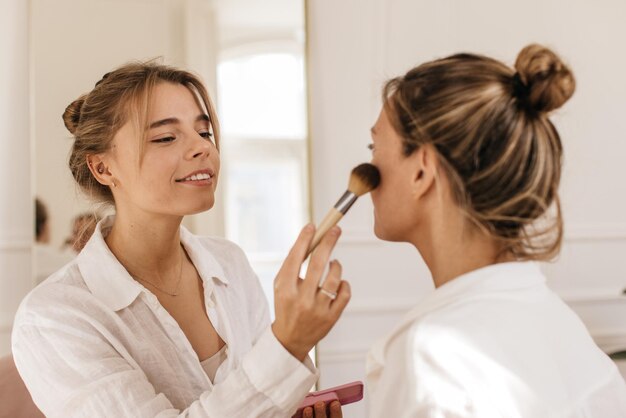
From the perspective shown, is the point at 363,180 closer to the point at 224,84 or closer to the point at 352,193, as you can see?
the point at 352,193

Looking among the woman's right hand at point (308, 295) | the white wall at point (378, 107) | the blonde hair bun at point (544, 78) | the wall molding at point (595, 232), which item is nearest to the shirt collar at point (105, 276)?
the woman's right hand at point (308, 295)

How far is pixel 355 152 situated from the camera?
2.24 m

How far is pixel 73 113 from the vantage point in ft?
4.33

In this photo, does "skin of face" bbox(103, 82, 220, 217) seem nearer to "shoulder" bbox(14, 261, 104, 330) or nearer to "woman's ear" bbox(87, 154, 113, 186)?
"woman's ear" bbox(87, 154, 113, 186)

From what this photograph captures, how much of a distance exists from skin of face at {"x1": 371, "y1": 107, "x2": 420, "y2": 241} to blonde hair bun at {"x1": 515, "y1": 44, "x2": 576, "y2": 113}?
16cm

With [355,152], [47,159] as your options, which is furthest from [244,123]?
[47,159]

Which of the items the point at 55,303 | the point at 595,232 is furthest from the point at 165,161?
the point at 595,232

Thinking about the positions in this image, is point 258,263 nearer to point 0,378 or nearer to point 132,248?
point 132,248

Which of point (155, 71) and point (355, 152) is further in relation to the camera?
point (355, 152)

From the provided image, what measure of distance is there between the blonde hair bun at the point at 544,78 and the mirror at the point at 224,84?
137 centimetres

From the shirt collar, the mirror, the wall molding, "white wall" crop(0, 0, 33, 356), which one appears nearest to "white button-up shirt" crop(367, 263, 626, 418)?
the shirt collar

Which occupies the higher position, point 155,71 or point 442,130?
point 155,71

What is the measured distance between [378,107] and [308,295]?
1495mm

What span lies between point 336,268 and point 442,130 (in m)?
0.22
